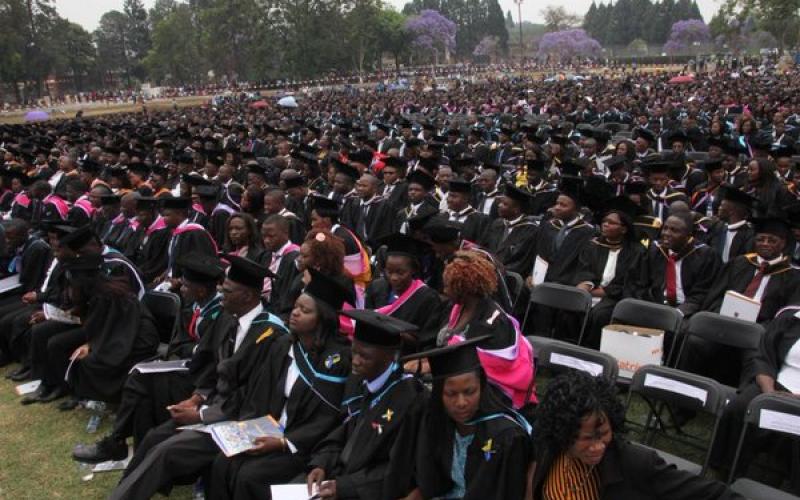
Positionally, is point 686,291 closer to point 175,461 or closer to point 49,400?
point 175,461

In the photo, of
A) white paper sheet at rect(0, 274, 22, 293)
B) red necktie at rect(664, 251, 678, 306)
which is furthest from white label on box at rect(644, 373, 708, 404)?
white paper sheet at rect(0, 274, 22, 293)

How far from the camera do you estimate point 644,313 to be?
4988mm

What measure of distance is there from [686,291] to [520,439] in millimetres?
3563

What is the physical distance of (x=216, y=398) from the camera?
4.37 meters

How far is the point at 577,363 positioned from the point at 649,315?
1246 millimetres

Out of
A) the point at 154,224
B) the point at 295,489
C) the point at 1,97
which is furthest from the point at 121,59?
the point at 295,489

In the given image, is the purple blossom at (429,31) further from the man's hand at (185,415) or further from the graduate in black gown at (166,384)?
the man's hand at (185,415)

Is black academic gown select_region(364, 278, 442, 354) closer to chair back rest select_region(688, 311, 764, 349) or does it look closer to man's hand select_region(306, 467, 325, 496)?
man's hand select_region(306, 467, 325, 496)

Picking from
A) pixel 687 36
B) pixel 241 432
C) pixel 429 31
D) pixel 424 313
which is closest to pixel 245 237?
pixel 424 313

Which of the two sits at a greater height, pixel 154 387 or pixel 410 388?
pixel 410 388

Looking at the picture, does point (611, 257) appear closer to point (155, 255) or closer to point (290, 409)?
point (290, 409)

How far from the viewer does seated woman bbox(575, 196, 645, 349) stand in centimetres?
601

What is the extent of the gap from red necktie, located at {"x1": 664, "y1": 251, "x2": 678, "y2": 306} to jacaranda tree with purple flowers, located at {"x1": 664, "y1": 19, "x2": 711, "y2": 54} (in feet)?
285

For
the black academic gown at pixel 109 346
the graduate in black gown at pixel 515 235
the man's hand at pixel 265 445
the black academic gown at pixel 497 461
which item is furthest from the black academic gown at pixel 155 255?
the black academic gown at pixel 497 461
